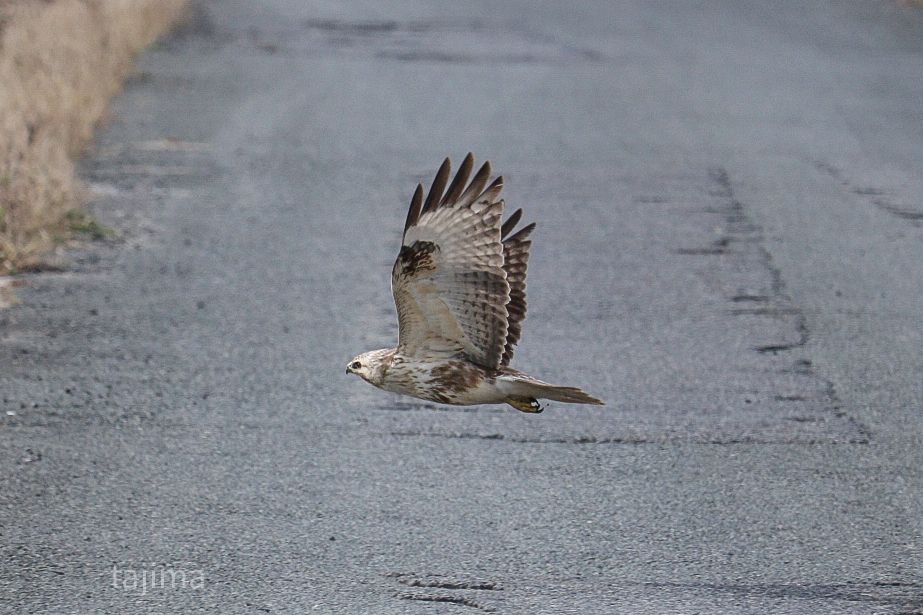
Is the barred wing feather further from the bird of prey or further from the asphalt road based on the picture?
the asphalt road

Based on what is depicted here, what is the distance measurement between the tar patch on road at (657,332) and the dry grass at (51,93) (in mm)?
3409

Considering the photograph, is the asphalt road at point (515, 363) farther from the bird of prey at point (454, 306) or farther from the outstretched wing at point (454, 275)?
the outstretched wing at point (454, 275)

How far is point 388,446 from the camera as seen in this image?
6.26 meters

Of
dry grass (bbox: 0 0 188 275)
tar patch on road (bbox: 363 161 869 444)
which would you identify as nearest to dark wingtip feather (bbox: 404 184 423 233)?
tar patch on road (bbox: 363 161 869 444)

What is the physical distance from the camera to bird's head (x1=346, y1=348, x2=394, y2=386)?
16.4 ft

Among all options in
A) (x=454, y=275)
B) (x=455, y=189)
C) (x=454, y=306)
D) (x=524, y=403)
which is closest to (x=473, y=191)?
(x=455, y=189)

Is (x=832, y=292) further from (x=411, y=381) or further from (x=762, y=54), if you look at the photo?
(x=762, y=54)

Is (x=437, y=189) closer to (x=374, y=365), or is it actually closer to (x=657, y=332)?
(x=374, y=365)

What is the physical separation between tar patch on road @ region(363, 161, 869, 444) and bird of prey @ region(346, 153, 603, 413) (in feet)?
5.01

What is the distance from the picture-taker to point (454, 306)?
15.9 ft

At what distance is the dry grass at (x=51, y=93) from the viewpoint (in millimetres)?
8898

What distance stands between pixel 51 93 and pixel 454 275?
24.4 feet

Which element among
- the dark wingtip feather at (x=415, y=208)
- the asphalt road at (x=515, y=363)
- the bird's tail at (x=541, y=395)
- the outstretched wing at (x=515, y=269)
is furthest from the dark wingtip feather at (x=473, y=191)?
the asphalt road at (x=515, y=363)

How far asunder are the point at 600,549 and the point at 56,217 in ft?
18.2
